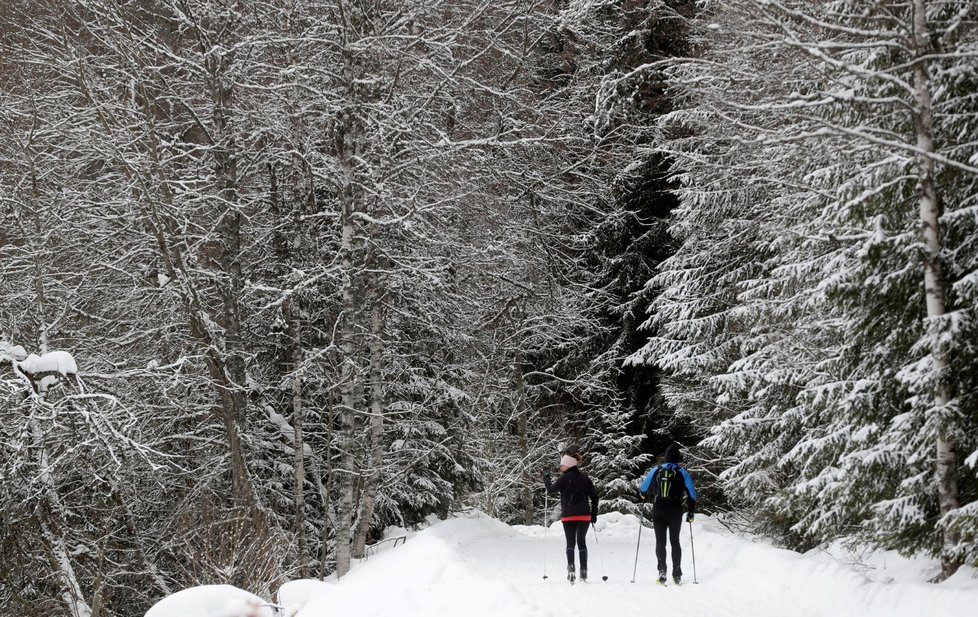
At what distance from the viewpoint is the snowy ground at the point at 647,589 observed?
7465mm

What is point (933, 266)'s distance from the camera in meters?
7.97

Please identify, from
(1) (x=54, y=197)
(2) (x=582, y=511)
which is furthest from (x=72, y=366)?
(2) (x=582, y=511)

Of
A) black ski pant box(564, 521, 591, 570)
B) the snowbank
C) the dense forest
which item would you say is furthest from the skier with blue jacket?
the snowbank

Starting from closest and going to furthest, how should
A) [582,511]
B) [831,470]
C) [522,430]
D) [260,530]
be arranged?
[831,470], [582,511], [260,530], [522,430]

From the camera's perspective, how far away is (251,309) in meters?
17.7

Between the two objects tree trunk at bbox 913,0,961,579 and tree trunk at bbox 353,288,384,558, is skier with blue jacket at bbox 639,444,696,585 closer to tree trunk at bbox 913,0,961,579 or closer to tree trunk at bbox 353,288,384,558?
tree trunk at bbox 913,0,961,579

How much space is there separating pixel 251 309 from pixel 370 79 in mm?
5794

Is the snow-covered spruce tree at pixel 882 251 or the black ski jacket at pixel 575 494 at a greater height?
the snow-covered spruce tree at pixel 882 251

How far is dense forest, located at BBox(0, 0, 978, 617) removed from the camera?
27.9 ft

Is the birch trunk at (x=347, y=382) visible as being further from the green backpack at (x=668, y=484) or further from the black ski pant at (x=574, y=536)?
the green backpack at (x=668, y=484)

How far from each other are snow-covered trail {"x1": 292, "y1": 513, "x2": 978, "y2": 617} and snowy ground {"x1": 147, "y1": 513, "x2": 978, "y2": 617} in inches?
0.5

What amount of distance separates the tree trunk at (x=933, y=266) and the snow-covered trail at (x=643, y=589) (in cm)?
69

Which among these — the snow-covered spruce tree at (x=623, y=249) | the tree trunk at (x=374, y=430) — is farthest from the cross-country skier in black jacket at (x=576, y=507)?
the snow-covered spruce tree at (x=623, y=249)

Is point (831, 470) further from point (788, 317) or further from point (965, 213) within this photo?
point (788, 317)
